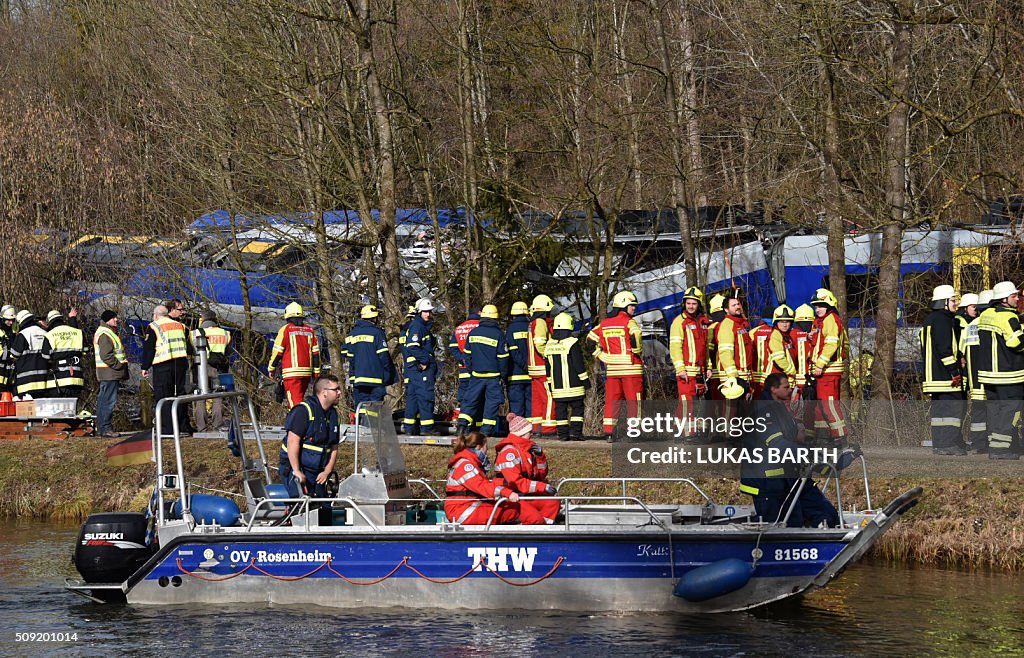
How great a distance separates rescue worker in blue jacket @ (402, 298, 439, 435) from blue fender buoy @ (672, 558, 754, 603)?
6.87 metres

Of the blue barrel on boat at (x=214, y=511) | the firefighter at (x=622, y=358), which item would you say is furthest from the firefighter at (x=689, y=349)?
the blue barrel on boat at (x=214, y=511)

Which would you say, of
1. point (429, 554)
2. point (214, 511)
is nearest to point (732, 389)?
point (429, 554)

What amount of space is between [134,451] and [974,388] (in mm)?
9098

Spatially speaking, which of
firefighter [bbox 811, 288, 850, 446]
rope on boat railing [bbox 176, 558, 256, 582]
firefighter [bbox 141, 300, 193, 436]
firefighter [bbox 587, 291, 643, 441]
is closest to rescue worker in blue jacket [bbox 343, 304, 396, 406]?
firefighter [bbox 141, 300, 193, 436]

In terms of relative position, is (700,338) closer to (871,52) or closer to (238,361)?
(871,52)

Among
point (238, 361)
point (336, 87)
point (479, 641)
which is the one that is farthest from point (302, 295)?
point (479, 641)

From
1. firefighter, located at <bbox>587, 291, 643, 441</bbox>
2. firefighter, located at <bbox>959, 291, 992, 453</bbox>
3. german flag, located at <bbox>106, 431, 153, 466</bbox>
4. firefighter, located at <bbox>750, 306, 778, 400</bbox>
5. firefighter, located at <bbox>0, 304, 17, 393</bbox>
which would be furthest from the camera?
firefighter, located at <bbox>0, 304, 17, 393</bbox>

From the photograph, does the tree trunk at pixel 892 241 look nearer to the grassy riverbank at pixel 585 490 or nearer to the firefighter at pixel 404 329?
the grassy riverbank at pixel 585 490

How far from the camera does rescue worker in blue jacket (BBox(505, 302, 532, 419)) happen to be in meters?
16.3

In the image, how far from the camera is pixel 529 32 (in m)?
20.4

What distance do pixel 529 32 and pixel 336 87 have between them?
3.21 m

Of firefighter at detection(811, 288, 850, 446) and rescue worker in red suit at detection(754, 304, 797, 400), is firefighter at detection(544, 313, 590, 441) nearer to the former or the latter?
rescue worker in red suit at detection(754, 304, 797, 400)

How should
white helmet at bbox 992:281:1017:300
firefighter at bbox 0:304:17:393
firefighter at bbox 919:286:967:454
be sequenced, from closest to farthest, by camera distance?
white helmet at bbox 992:281:1017:300
firefighter at bbox 919:286:967:454
firefighter at bbox 0:304:17:393

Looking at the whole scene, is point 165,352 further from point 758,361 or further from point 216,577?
point 758,361
